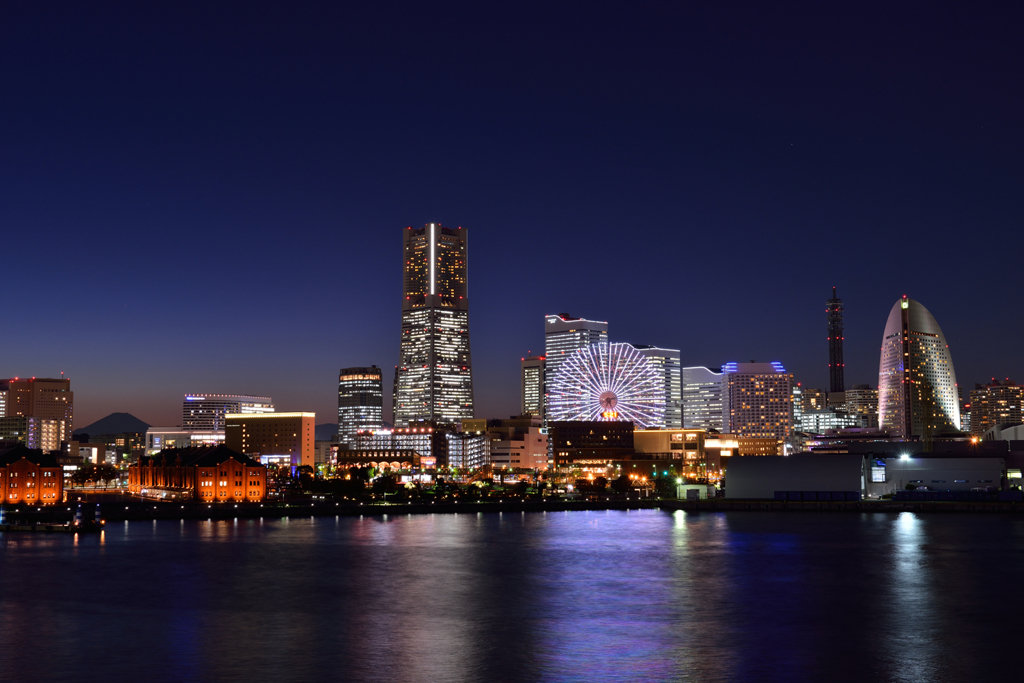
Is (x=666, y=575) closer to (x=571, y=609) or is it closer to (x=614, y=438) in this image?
(x=571, y=609)

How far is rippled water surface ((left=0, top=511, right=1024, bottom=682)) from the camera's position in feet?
97.1

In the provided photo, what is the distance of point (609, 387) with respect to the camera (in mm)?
168750

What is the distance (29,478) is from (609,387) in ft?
318

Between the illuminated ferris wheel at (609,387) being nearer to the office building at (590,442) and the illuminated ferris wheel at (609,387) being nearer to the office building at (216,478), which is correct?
the office building at (590,442)

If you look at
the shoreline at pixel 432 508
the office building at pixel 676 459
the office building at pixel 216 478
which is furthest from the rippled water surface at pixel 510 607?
the office building at pixel 676 459

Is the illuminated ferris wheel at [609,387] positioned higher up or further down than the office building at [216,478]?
higher up

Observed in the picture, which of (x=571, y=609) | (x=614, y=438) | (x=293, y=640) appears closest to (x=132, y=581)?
(x=293, y=640)

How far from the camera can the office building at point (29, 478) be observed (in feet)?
304

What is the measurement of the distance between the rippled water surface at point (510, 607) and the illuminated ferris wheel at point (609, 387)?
94.1 meters

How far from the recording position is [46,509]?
88.2m

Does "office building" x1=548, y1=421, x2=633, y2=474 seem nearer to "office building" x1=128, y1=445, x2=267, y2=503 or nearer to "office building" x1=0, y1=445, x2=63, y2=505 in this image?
"office building" x1=128, y1=445, x2=267, y2=503

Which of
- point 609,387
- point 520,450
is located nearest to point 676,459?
point 609,387

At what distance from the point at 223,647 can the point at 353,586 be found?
15.0m

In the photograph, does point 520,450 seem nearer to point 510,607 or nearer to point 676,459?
point 676,459
